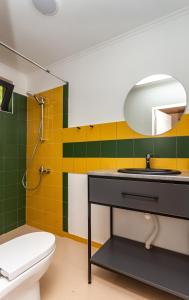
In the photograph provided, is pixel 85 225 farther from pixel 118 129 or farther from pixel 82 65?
pixel 82 65

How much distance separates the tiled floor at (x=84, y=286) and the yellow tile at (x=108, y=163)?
87cm

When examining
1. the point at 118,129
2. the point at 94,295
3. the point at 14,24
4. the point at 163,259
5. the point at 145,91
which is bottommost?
the point at 94,295

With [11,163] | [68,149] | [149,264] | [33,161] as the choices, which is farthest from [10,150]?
[149,264]

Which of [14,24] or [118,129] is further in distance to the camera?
[118,129]

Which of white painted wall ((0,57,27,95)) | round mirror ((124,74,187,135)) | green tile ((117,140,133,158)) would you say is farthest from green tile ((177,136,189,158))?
white painted wall ((0,57,27,95))

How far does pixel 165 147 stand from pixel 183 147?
0.44 feet

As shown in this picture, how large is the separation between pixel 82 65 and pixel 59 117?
0.63 meters

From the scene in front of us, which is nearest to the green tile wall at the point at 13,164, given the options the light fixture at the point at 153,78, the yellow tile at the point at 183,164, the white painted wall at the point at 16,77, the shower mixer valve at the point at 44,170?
Answer: the white painted wall at the point at 16,77

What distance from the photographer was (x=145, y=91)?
1.54m

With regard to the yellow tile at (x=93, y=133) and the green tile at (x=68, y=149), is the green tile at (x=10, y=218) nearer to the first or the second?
the green tile at (x=68, y=149)

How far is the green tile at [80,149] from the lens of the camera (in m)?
1.86

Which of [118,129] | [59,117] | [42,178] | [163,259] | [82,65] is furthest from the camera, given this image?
[42,178]

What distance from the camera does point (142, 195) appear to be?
108 cm

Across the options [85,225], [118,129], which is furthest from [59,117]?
[85,225]
